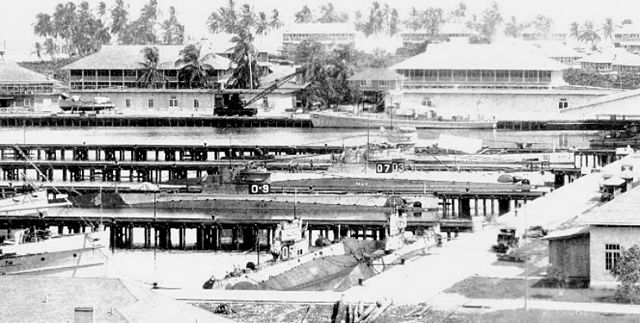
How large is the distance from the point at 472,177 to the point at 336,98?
7385cm

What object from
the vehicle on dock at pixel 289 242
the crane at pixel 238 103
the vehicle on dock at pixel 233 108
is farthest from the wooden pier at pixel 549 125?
the vehicle on dock at pixel 289 242

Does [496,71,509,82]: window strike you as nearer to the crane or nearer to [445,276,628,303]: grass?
the crane

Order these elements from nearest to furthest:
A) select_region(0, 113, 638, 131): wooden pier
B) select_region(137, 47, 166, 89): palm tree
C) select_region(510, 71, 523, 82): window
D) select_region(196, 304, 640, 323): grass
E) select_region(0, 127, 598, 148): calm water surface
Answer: select_region(196, 304, 640, 323): grass < select_region(0, 127, 598, 148): calm water surface < select_region(510, 71, 523, 82): window < select_region(0, 113, 638, 131): wooden pier < select_region(137, 47, 166, 89): palm tree

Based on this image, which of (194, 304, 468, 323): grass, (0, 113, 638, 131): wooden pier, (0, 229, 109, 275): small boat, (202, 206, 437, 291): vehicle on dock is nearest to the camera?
(194, 304, 468, 323): grass

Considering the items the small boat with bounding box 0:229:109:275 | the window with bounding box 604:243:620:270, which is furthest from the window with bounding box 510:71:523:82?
the window with bounding box 604:243:620:270

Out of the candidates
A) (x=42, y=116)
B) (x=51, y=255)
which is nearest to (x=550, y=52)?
(x=42, y=116)

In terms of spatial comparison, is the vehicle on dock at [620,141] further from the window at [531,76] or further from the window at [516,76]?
the window at [516,76]

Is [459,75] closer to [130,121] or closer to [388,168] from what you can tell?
[130,121]

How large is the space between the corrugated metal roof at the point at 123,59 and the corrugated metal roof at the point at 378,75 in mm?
20773

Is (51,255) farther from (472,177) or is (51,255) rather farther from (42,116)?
(42,116)

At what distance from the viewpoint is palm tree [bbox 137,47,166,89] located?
16525 cm

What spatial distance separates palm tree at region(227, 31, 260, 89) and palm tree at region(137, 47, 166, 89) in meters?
7.36

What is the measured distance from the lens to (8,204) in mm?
75688

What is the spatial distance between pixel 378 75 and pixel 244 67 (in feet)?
64.6
